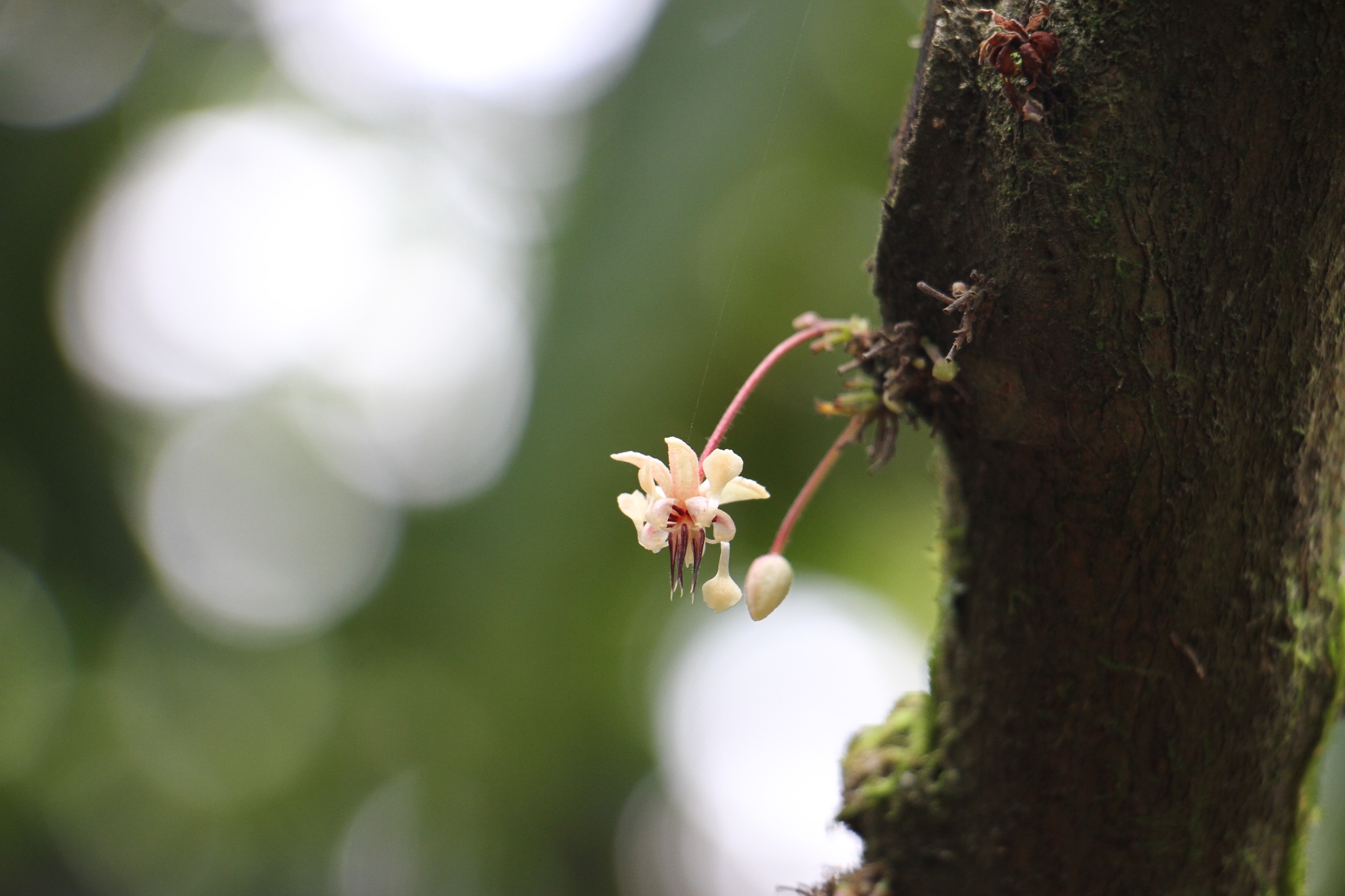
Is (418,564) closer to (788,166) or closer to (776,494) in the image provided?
(776,494)

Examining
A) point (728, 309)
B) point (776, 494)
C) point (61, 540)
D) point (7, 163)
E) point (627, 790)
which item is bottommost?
point (627, 790)

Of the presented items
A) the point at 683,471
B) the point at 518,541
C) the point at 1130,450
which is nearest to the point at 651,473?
the point at 683,471

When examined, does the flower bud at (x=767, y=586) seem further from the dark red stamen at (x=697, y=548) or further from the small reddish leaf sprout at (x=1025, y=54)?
the small reddish leaf sprout at (x=1025, y=54)

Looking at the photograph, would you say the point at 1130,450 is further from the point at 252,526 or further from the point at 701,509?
the point at 252,526

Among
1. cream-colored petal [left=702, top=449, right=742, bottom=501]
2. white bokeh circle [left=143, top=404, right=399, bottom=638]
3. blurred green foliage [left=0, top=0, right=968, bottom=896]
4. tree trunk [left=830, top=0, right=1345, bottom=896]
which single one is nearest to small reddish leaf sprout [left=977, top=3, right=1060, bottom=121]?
tree trunk [left=830, top=0, right=1345, bottom=896]

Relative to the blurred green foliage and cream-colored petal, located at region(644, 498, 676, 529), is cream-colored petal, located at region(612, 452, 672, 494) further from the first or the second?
the blurred green foliage

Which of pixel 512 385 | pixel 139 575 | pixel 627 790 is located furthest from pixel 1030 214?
pixel 139 575
